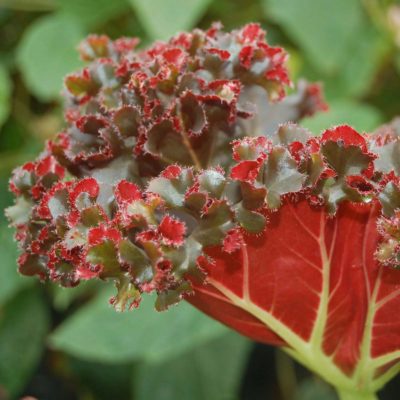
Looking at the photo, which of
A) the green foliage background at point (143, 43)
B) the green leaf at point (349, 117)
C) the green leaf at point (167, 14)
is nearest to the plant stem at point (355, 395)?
the green foliage background at point (143, 43)

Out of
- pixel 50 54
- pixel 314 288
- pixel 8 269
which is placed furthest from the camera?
pixel 50 54

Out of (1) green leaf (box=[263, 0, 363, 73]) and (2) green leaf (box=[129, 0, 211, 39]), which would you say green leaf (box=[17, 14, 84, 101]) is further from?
(1) green leaf (box=[263, 0, 363, 73])

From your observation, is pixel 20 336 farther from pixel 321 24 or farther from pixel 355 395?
pixel 355 395

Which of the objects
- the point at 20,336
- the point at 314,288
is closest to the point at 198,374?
the point at 20,336

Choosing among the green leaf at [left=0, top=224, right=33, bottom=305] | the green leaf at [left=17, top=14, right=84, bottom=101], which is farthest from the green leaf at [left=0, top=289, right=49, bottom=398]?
the green leaf at [left=17, top=14, right=84, bottom=101]

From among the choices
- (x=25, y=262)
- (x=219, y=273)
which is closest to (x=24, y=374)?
(x=25, y=262)

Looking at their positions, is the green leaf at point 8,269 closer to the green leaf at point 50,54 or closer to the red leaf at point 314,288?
the green leaf at point 50,54

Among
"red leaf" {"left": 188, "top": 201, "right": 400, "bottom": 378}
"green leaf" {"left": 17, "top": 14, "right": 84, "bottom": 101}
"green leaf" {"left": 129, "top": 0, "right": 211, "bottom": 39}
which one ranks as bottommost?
"red leaf" {"left": 188, "top": 201, "right": 400, "bottom": 378}
